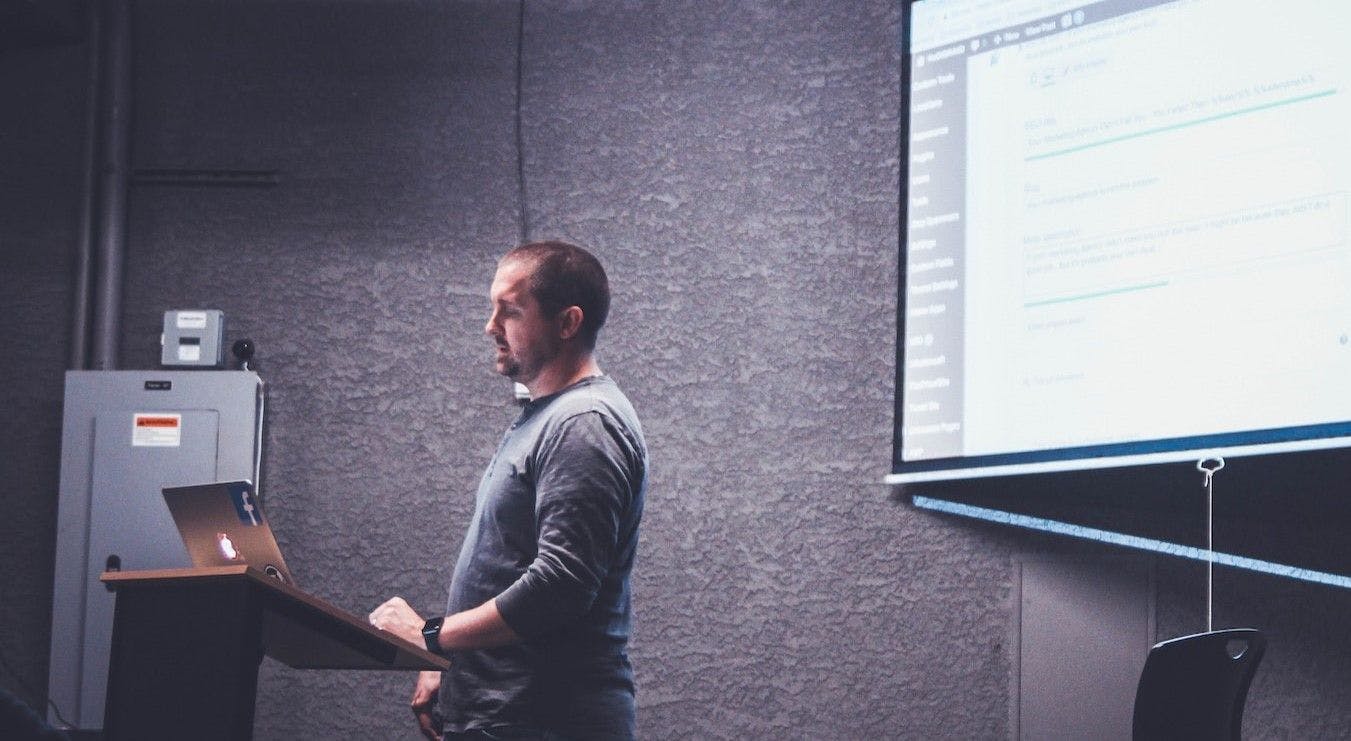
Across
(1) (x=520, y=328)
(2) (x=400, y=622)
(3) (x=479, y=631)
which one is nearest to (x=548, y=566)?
(3) (x=479, y=631)

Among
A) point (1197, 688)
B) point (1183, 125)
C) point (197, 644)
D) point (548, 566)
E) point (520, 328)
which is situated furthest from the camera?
point (1183, 125)

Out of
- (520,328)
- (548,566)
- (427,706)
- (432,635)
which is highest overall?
(520,328)

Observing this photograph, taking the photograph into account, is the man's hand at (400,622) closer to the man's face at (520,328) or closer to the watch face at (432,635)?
the watch face at (432,635)

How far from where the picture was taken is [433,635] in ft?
5.89

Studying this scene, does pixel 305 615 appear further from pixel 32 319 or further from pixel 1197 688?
pixel 32 319

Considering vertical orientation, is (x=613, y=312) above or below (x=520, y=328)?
above

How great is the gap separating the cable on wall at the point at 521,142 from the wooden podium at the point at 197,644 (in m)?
1.58

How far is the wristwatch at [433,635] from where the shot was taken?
70.4 inches

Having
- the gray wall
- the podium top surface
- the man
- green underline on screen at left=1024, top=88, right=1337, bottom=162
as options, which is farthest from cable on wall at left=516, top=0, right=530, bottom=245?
the podium top surface

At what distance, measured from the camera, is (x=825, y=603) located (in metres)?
2.86

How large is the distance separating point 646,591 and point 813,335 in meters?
0.73

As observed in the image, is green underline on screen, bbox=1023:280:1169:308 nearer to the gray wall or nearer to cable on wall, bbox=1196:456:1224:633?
cable on wall, bbox=1196:456:1224:633

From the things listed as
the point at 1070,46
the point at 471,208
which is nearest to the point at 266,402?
the point at 471,208

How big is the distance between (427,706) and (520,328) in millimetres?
640
